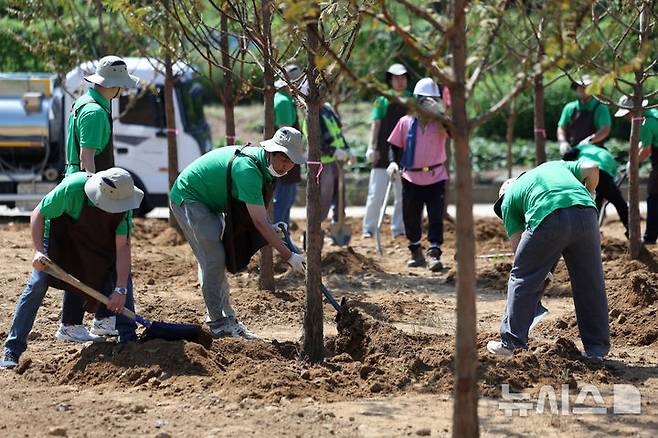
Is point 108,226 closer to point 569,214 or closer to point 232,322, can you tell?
point 232,322

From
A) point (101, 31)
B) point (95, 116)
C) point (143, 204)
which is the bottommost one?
point (143, 204)

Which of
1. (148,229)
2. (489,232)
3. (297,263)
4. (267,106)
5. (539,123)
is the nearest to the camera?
(297,263)

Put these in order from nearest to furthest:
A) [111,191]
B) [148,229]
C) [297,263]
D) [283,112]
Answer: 1. [111,191]
2. [297,263]
3. [283,112]
4. [148,229]

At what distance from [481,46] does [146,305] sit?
14.8 ft

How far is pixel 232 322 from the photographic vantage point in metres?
7.92

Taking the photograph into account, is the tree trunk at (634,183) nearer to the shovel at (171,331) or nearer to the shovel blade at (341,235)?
the shovel blade at (341,235)

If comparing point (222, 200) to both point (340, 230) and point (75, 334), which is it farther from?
point (340, 230)

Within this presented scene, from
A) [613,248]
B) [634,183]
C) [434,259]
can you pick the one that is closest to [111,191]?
[434,259]

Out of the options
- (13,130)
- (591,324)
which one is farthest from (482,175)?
(591,324)

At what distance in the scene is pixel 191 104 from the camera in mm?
15398

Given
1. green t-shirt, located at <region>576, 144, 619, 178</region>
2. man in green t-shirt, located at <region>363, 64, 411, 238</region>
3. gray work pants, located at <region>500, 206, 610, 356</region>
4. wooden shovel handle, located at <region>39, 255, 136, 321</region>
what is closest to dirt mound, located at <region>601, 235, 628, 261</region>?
green t-shirt, located at <region>576, 144, 619, 178</region>

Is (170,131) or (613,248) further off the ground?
(170,131)

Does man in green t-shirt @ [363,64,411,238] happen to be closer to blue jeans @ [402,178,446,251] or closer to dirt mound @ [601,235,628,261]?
blue jeans @ [402,178,446,251]

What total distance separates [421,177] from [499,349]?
165 inches
